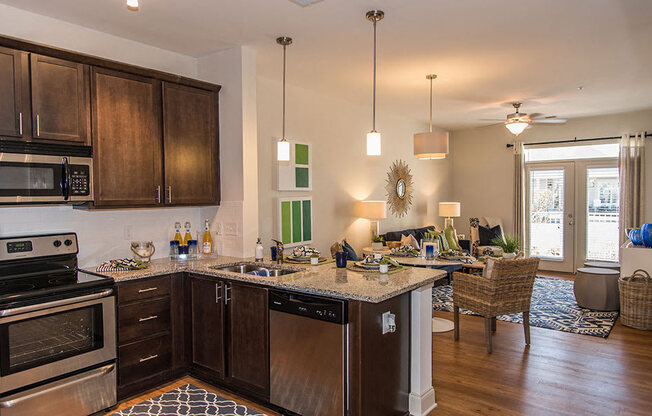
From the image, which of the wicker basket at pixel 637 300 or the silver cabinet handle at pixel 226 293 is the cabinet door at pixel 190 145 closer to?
the silver cabinet handle at pixel 226 293

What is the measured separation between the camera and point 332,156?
19.6ft

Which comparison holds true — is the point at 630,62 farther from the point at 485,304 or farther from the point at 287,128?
the point at 287,128

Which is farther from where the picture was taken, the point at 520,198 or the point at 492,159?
the point at 492,159

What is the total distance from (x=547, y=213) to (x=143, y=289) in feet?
24.9

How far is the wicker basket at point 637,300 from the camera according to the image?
4730 mm

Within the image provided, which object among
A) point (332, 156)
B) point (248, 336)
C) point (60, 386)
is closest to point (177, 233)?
point (248, 336)

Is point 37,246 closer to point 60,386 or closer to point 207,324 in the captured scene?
point 60,386

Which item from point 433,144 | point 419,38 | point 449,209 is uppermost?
point 419,38

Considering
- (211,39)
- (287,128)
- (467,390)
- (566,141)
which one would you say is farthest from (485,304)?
(566,141)

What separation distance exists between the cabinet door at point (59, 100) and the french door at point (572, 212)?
7.85 metres

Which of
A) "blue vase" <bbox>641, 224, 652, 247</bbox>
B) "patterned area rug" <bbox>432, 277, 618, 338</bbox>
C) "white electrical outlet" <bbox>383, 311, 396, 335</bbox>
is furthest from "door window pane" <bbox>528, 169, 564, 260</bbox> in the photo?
"white electrical outlet" <bbox>383, 311, 396, 335</bbox>

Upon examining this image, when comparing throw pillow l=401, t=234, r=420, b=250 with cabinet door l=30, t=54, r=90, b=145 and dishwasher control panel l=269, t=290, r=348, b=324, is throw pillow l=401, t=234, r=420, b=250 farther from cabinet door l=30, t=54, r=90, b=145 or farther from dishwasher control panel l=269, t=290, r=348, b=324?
cabinet door l=30, t=54, r=90, b=145

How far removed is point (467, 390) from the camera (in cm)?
335

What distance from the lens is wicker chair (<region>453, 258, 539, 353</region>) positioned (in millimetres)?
4089
